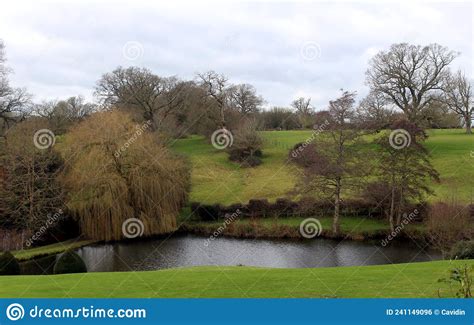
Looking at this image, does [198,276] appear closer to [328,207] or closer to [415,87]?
[328,207]

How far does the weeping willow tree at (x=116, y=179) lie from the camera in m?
36.3

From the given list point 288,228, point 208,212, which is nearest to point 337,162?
point 288,228

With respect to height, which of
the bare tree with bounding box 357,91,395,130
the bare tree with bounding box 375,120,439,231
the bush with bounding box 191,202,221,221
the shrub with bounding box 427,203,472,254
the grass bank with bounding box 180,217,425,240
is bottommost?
the grass bank with bounding box 180,217,425,240

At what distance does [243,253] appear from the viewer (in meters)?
32.5

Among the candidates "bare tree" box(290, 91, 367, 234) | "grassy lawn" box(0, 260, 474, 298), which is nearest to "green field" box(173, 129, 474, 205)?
"bare tree" box(290, 91, 367, 234)

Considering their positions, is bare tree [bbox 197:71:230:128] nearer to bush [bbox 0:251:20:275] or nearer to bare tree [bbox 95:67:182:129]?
bare tree [bbox 95:67:182:129]

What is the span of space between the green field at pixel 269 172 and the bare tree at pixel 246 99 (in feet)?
31.6

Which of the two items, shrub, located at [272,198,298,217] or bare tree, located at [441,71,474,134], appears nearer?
shrub, located at [272,198,298,217]

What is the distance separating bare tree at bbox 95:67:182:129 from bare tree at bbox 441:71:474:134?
121 ft

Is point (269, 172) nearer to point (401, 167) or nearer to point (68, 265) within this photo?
point (401, 167)

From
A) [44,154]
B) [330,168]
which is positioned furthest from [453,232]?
[44,154]

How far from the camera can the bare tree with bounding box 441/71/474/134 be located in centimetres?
6388

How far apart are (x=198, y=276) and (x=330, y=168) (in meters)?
22.9

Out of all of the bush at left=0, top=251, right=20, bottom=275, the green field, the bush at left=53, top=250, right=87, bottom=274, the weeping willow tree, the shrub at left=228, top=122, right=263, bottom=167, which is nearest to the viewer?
the bush at left=53, top=250, right=87, bottom=274
